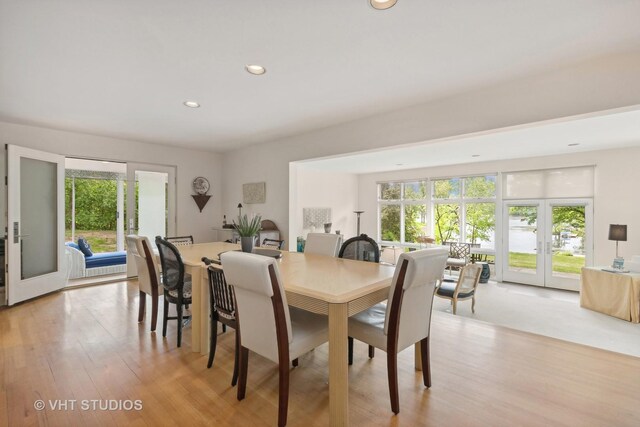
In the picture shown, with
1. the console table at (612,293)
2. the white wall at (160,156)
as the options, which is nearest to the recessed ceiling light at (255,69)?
the white wall at (160,156)

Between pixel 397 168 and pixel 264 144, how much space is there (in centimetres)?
387

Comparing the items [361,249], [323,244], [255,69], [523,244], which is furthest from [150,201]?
[523,244]

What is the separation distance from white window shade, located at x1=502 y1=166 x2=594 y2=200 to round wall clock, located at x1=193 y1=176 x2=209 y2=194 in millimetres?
6472

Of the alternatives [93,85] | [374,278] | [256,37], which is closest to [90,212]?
[93,85]

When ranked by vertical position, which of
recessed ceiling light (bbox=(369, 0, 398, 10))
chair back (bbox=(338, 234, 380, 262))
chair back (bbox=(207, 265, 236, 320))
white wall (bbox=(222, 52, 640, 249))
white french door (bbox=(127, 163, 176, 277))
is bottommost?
chair back (bbox=(207, 265, 236, 320))

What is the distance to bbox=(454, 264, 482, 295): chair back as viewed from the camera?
431 centimetres

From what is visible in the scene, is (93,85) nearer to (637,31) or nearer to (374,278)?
(374,278)

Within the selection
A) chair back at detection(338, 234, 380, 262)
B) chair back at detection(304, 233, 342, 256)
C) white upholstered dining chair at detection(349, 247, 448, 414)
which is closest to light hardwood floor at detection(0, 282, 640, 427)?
white upholstered dining chair at detection(349, 247, 448, 414)

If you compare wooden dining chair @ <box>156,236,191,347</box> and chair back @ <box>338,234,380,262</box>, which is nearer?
wooden dining chair @ <box>156,236,191,347</box>

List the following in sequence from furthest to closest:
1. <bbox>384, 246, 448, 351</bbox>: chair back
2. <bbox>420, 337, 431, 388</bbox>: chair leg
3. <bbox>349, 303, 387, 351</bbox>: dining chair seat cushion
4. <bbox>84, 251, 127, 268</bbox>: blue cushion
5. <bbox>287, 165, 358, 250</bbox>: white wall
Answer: <bbox>287, 165, 358, 250</bbox>: white wall, <bbox>84, 251, 127, 268</bbox>: blue cushion, <bbox>420, 337, 431, 388</bbox>: chair leg, <bbox>349, 303, 387, 351</bbox>: dining chair seat cushion, <bbox>384, 246, 448, 351</bbox>: chair back

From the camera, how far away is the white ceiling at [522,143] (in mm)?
3500

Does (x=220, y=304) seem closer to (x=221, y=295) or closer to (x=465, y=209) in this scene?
(x=221, y=295)

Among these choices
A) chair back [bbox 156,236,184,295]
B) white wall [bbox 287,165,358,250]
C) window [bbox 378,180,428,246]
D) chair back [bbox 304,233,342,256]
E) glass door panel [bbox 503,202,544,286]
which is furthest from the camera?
window [bbox 378,180,428,246]

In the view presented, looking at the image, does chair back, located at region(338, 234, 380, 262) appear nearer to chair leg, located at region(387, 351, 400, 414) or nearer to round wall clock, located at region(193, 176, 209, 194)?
chair leg, located at region(387, 351, 400, 414)
